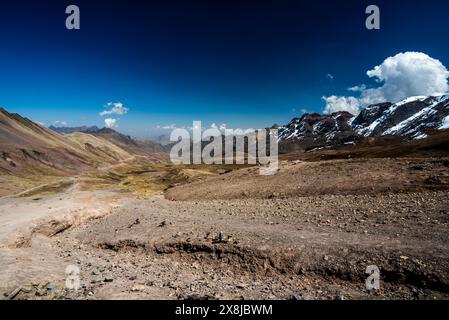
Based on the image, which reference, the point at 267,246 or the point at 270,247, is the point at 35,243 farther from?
the point at 270,247

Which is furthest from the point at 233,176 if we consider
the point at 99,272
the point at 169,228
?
the point at 99,272

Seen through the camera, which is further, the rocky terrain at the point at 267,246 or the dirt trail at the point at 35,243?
the dirt trail at the point at 35,243

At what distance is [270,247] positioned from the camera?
17.8 m

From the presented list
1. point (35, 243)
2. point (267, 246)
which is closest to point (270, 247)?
point (267, 246)

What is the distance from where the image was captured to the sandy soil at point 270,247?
14.4 meters

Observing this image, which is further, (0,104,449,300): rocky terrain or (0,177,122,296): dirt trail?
(0,177,122,296): dirt trail

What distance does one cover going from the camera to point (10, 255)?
21.1 metres

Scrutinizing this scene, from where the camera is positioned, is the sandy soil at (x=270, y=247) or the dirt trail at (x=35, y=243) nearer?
the sandy soil at (x=270, y=247)

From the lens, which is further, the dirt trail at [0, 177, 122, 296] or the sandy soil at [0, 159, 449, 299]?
the dirt trail at [0, 177, 122, 296]

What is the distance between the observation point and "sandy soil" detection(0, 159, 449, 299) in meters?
14.4

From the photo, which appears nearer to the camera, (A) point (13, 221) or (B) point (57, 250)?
(B) point (57, 250)
